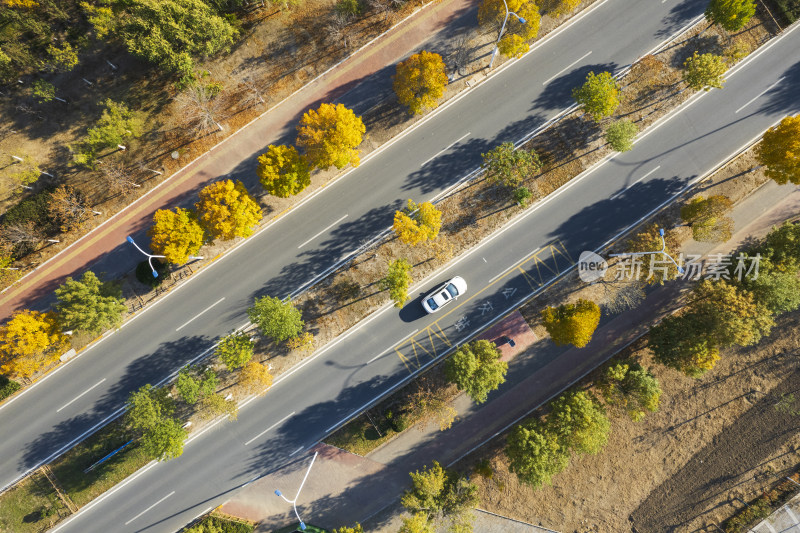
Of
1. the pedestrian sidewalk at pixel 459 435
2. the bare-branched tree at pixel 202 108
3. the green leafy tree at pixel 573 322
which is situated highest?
the bare-branched tree at pixel 202 108

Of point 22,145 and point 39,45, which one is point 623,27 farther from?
point 22,145

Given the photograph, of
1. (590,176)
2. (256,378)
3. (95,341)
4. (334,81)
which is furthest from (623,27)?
(95,341)

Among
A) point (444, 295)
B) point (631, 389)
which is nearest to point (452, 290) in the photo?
point (444, 295)

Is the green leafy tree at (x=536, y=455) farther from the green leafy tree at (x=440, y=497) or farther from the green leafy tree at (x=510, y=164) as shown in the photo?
the green leafy tree at (x=510, y=164)

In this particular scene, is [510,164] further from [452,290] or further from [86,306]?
[86,306]

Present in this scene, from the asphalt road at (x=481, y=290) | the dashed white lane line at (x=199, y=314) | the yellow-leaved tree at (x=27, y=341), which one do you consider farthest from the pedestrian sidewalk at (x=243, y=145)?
the asphalt road at (x=481, y=290)

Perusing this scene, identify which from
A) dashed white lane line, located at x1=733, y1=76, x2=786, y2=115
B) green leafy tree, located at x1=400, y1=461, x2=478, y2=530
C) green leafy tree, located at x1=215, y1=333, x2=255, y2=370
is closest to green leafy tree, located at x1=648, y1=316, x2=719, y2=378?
green leafy tree, located at x1=400, y1=461, x2=478, y2=530
